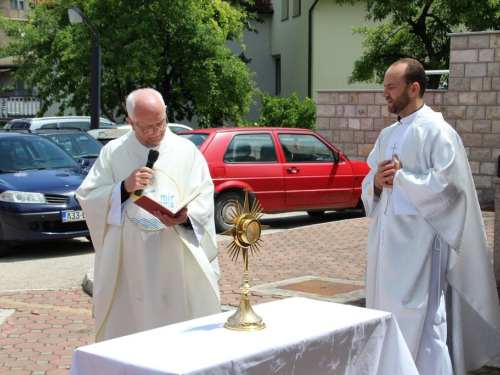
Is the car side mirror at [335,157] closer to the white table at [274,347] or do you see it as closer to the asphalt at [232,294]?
the asphalt at [232,294]

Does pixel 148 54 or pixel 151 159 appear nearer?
pixel 151 159

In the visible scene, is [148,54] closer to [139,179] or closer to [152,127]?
[152,127]

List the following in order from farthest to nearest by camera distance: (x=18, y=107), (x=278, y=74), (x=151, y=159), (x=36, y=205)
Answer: (x=18, y=107) < (x=278, y=74) < (x=36, y=205) < (x=151, y=159)

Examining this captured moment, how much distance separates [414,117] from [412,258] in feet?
2.75

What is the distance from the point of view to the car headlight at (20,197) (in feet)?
34.2

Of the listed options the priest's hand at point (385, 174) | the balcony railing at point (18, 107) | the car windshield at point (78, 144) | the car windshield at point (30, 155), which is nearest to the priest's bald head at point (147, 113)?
the priest's hand at point (385, 174)

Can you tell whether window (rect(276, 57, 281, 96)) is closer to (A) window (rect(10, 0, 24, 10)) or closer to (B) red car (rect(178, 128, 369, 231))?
(B) red car (rect(178, 128, 369, 231))

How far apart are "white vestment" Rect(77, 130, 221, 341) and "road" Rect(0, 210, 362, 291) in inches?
→ 178

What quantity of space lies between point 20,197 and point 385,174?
6882 mm

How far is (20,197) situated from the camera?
34.4ft

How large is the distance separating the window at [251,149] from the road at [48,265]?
1.17 metres

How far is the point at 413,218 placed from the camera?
4.68 m

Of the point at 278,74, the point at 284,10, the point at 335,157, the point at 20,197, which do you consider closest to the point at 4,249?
the point at 20,197

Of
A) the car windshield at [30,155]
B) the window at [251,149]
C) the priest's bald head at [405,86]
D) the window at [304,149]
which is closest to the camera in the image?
the priest's bald head at [405,86]
